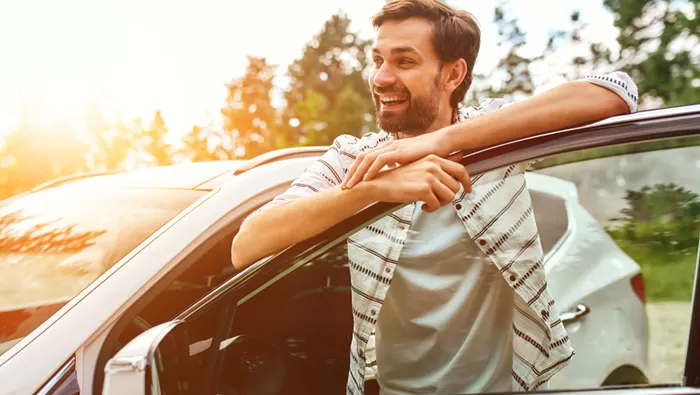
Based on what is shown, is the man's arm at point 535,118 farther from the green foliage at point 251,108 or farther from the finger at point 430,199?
the green foliage at point 251,108

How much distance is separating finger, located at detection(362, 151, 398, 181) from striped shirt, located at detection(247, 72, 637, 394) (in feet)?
0.38

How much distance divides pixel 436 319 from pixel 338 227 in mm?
388

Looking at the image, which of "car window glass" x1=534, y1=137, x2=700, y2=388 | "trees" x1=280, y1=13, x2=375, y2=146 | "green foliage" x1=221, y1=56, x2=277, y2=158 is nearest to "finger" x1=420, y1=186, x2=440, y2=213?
"car window glass" x1=534, y1=137, x2=700, y2=388

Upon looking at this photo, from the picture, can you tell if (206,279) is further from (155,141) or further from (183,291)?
(155,141)

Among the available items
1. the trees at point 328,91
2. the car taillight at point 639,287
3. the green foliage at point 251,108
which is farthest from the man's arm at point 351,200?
the green foliage at point 251,108

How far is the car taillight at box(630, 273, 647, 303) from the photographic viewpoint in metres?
2.67

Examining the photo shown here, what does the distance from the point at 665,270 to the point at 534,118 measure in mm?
745

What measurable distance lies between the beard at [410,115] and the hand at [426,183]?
0.57 meters

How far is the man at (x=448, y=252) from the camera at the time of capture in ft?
4.70

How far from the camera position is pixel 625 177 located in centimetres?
196

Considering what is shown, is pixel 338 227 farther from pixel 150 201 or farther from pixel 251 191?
pixel 150 201

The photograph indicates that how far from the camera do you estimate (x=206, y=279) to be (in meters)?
2.12

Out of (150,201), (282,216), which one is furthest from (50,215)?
(282,216)

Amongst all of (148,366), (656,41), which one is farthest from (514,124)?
(656,41)
